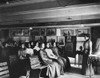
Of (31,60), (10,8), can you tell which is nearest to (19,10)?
(10,8)

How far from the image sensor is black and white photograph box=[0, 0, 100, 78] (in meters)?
2.24

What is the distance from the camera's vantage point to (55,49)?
95.0 inches

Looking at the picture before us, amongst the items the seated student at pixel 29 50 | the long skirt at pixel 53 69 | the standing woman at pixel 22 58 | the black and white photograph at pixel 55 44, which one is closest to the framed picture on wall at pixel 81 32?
the black and white photograph at pixel 55 44

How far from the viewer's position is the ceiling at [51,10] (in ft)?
7.93

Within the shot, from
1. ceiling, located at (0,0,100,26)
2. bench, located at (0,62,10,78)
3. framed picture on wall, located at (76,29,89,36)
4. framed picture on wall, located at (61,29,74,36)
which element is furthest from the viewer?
bench, located at (0,62,10,78)

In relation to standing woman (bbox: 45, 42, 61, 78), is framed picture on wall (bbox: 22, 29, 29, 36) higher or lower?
higher

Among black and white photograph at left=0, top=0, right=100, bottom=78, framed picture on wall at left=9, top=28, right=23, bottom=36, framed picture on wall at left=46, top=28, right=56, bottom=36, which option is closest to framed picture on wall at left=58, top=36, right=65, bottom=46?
black and white photograph at left=0, top=0, right=100, bottom=78

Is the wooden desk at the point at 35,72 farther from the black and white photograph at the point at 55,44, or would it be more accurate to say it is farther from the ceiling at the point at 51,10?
the ceiling at the point at 51,10

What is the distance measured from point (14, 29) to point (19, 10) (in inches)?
19.6

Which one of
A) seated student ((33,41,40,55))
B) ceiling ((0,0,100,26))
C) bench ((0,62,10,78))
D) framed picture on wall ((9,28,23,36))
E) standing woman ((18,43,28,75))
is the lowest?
bench ((0,62,10,78))

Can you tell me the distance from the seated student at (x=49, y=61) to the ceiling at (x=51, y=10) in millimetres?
686

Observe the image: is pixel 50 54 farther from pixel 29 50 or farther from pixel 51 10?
pixel 51 10

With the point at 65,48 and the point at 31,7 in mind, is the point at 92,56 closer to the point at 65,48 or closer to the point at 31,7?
the point at 65,48

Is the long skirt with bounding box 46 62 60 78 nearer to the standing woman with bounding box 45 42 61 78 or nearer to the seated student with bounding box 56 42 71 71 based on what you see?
the standing woman with bounding box 45 42 61 78
